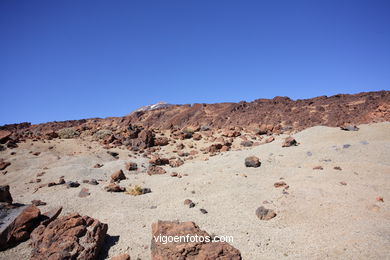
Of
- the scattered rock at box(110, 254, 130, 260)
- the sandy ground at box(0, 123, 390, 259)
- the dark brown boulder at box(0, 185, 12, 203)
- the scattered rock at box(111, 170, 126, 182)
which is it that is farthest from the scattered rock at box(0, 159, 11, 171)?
the scattered rock at box(110, 254, 130, 260)

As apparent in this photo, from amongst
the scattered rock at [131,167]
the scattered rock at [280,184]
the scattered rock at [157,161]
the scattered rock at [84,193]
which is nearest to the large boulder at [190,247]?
the scattered rock at [280,184]

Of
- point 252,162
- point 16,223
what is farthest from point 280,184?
point 16,223

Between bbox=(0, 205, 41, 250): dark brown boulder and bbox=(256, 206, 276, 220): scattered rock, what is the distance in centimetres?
527

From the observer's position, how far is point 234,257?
153 inches

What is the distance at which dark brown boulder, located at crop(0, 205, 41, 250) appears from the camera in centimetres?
502

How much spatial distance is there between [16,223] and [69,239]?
175cm

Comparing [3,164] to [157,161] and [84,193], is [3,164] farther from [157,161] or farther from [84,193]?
[157,161]

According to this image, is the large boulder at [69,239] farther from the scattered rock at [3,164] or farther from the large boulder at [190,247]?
the scattered rock at [3,164]

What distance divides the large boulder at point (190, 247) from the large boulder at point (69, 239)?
1.31 meters

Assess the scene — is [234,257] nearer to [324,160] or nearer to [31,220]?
[31,220]

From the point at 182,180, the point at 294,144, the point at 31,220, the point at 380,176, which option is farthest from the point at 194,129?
the point at 31,220

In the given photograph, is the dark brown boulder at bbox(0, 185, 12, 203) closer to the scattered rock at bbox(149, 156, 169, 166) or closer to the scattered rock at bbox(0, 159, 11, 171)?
the scattered rock at bbox(149, 156, 169, 166)

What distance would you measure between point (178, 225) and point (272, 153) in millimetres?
7842

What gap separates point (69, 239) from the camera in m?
4.52
